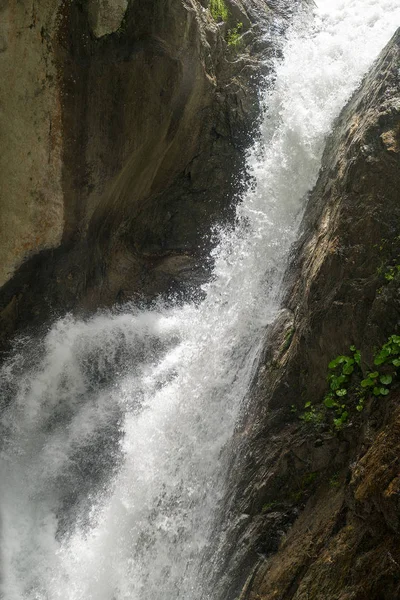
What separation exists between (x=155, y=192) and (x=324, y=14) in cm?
472

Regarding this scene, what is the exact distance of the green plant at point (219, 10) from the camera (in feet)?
28.3

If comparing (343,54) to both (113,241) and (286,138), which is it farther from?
(113,241)

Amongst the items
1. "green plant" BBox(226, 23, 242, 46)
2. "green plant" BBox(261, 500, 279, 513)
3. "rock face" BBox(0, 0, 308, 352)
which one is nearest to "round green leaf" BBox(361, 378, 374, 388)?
"green plant" BBox(261, 500, 279, 513)

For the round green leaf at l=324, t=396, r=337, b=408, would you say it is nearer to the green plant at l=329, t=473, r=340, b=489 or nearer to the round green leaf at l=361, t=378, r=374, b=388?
the round green leaf at l=361, t=378, r=374, b=388

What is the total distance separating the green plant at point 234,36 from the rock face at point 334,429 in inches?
135

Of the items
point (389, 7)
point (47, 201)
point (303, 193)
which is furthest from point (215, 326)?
point (389, 7)

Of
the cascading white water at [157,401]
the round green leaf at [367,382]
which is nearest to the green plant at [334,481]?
the round green leaf at [367,382]

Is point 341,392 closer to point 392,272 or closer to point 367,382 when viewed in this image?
point 367,382

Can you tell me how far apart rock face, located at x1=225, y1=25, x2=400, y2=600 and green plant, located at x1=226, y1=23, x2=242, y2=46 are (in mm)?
3439

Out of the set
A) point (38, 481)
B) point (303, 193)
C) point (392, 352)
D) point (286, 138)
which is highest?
point (286, 138)

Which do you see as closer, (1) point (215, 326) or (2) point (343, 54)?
(1) point (215, 326)

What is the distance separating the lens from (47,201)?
7.17 m

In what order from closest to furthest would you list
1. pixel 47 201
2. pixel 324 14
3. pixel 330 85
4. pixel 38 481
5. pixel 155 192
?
pixel 47 201 < pixel 38 481 < pixel 330 85 < pixel 155 192 < pixel 324 14

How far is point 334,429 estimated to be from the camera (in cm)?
473
